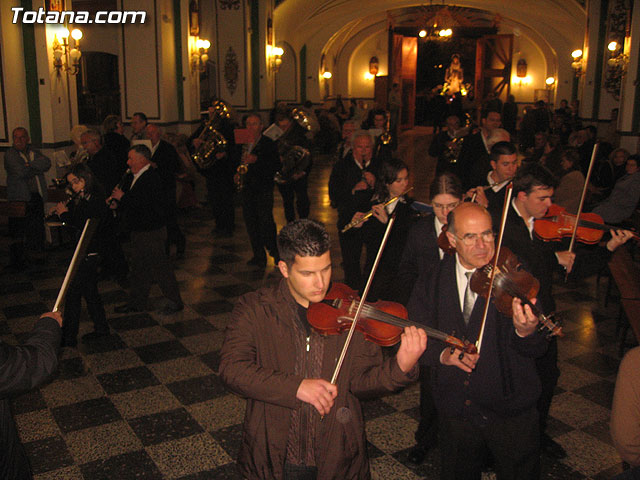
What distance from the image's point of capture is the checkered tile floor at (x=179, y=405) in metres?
3.37

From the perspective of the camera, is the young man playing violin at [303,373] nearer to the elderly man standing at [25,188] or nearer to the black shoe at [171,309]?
the black shoe at [171,309]

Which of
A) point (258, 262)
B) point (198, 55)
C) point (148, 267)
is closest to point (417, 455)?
point (148, 267)

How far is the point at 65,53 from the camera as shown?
8641 mm

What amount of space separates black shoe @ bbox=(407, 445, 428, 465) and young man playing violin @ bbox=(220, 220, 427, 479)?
1.37 m

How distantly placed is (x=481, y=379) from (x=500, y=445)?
0.85 ft

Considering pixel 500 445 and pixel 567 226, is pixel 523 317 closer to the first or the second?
pixel 500 445

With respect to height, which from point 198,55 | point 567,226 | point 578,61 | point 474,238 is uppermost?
point 578,61

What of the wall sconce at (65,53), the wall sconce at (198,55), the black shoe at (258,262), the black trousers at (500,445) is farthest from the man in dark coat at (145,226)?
the wall sconce at (198,55)

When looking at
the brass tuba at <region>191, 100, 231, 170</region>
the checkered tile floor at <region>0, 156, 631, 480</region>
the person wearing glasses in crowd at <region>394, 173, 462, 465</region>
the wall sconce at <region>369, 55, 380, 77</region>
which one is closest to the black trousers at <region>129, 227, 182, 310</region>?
the checkered tile floor at <region>0, 156, 631, 480</region>

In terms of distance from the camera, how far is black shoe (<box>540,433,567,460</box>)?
11.2ft

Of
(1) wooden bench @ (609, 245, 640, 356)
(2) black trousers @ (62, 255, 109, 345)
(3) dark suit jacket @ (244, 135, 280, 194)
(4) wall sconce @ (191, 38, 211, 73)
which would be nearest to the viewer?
(1) wooden bench @ (609, 245, 640, 356)

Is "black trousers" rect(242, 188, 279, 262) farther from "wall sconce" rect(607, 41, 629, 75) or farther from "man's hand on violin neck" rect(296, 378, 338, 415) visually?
"wall sconce" rect(607, 41, 629, 75)

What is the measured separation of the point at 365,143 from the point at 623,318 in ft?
8.71

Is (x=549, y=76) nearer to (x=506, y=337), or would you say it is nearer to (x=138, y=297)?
(x=138, y=297)
